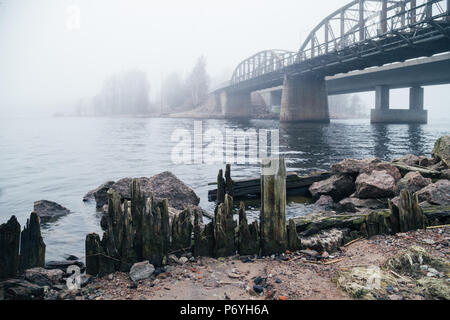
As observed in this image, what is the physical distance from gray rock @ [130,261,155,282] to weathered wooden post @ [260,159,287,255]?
1.92 m

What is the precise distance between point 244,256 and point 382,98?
77.5 metres

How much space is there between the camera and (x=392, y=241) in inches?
249

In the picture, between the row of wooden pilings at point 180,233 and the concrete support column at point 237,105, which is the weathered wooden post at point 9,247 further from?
the concrete support column at point 237,105

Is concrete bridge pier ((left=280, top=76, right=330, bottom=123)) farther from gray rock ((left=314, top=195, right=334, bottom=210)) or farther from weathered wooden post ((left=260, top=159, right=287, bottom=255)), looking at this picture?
weathered wooden post ((left=260, top=159, right=287, bottom=255))

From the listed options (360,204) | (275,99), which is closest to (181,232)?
(360,204)

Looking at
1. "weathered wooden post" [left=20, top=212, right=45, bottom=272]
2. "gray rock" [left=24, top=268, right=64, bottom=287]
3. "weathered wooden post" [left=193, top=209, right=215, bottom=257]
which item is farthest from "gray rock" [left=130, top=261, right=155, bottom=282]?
"weathered wooden post" [left=20, top=212, right=45, bottom=272]

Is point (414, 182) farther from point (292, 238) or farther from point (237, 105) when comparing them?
point (237, 105)

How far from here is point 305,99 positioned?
244ft

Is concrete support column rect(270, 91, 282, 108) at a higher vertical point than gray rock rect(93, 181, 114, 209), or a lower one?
higher

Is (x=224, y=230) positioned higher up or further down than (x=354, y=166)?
further down

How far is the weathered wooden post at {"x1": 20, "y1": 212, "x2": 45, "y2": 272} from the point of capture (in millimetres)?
5340

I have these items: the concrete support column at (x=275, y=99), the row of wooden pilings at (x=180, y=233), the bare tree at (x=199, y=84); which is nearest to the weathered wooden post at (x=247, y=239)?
the row of wooden pilings at (x=180, y=233)

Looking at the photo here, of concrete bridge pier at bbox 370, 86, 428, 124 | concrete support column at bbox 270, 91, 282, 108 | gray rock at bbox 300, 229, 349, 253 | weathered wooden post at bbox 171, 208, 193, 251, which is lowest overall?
gray rock at bbox 300, 229, 349, 253

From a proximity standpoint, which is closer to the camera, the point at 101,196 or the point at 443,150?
the point at 101,196
